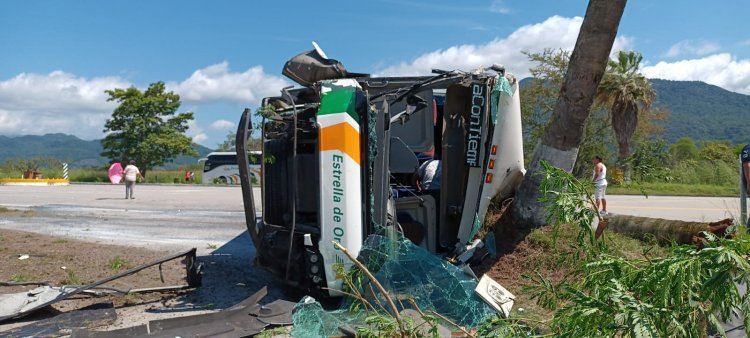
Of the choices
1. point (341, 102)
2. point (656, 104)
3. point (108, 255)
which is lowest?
point (108, 255)

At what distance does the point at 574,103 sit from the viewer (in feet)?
22.5

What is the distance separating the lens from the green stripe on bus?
5.31 meters

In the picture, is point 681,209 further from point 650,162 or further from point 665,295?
point 665,295

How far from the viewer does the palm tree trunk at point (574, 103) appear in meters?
6.63

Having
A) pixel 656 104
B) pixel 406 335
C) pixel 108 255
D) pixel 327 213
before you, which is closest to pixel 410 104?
pixel 327 213

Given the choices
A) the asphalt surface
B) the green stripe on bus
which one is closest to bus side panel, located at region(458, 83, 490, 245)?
the green stripe on bus

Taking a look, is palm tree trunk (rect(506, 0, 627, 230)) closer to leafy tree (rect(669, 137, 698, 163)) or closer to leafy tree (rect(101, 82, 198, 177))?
leafy tree (rect(669, 137, 698, 163))

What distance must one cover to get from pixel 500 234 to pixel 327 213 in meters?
2.51

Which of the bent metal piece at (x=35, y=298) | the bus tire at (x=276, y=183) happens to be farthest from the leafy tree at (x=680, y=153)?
the bent metal piece at (x=35, y=298)

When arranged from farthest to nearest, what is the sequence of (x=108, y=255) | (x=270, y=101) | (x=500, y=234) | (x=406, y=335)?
1. (x=108, y=255)
2. (x=500, y=234)
3. (x=270, y=101)
4. (x=406, y=335)

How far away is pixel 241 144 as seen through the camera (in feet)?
18.2

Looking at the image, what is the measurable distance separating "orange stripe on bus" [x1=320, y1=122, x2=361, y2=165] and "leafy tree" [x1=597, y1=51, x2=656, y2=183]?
95.2ft

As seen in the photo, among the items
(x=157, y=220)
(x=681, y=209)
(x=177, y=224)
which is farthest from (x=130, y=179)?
(x=681, y=209)

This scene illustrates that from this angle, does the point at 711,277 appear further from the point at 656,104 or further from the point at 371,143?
the point at 656,104
